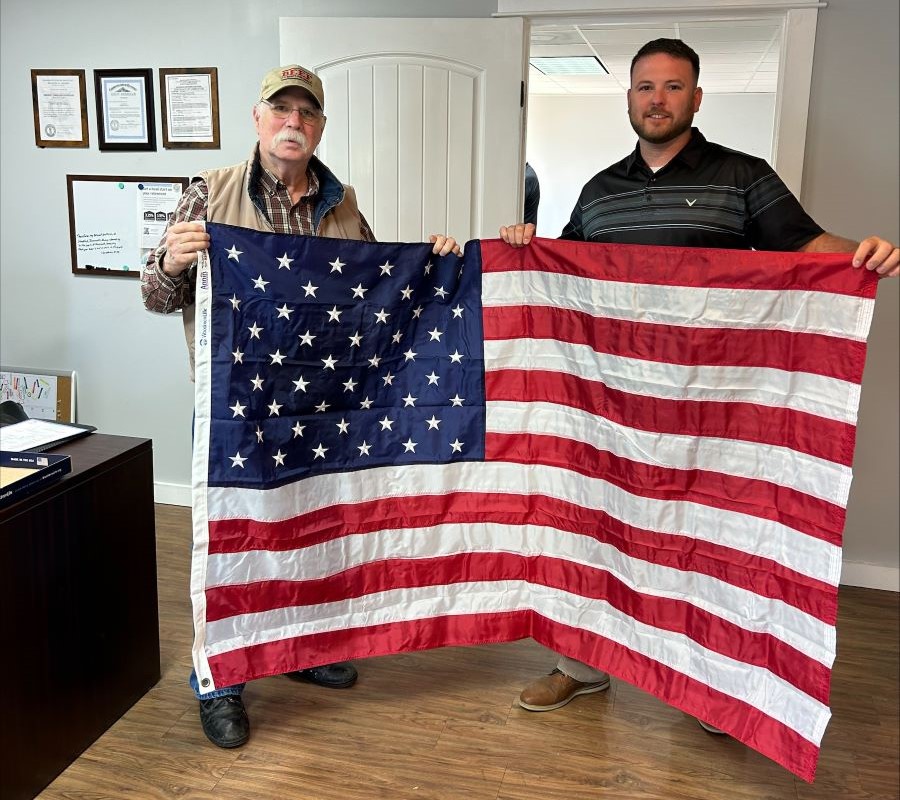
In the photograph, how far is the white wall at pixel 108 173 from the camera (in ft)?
11.0

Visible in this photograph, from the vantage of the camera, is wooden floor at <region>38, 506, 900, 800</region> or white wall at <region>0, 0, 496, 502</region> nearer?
wooden floor at <region>38, 506, 900, 800</region>

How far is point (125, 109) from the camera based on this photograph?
348cm

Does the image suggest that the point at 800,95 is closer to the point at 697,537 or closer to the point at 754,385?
the point at 754,385

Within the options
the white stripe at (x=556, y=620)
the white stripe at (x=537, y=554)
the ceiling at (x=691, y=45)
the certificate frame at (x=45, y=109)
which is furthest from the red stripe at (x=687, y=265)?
the certificate frame at (x=45, y=109)

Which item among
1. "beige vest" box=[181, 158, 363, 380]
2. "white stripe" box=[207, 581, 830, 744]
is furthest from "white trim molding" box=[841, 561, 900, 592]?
"beige vest" box=[181, 158, 363, 380]

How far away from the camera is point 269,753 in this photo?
2018 millimetres

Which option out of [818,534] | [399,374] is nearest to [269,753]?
[399,374]

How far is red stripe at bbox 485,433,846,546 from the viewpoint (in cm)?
175

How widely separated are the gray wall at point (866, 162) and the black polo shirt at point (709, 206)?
0.97 metres

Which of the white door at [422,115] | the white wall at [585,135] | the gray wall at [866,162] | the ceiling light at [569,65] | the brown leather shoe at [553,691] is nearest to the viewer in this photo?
the brown leather shoe at [553,691]

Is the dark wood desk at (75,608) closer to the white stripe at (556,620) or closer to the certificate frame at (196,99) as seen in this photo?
the white stripe at (556,620)

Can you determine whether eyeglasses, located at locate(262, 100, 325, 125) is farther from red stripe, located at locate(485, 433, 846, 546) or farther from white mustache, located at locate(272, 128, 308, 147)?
red stripe, located at locate(485, 433, 846, 546)

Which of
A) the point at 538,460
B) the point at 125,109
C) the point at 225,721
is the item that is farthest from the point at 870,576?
the point at 125,109

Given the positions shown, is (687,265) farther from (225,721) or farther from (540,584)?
(225,721)
